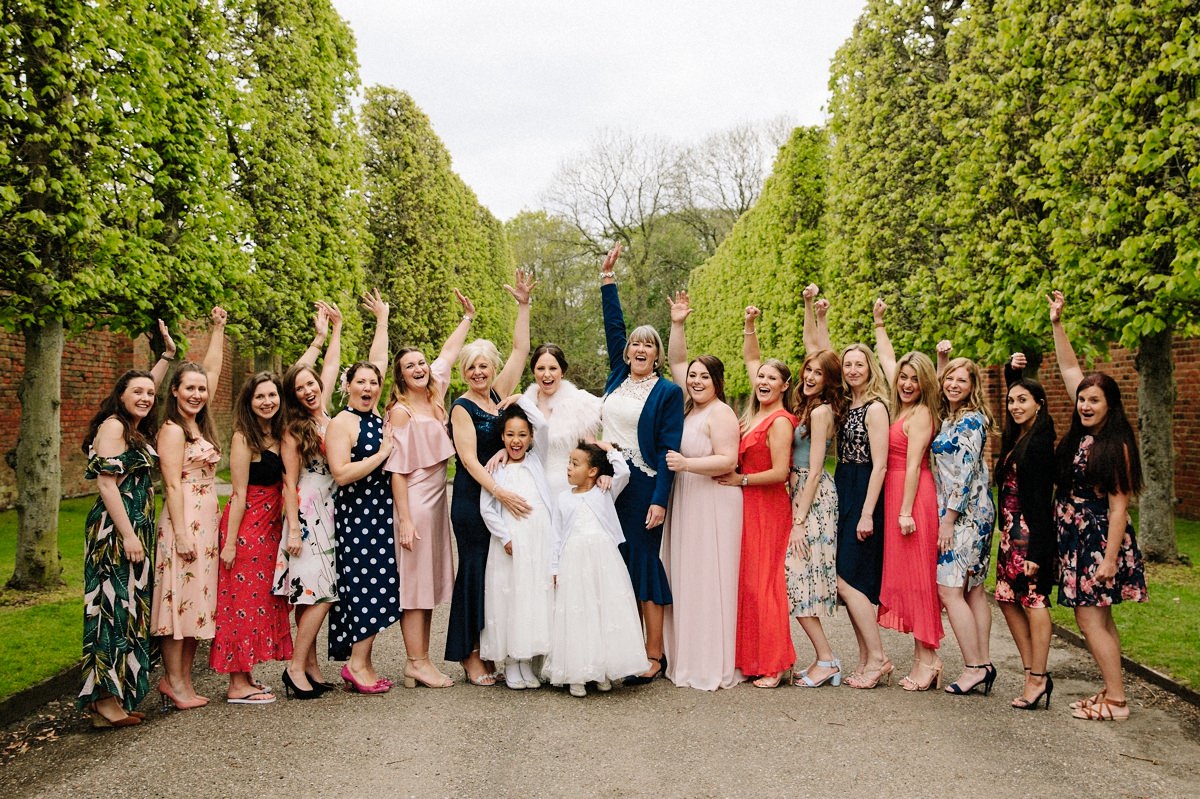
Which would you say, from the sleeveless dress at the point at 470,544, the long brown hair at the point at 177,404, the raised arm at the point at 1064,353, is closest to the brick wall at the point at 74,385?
the long brown hair at the point at 177,404

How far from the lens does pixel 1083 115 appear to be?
8773 mm

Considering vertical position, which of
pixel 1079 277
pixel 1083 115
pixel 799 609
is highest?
pixel 1083 115

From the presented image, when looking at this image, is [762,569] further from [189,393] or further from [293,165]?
[293,165]

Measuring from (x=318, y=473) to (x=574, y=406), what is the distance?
1.82 metres

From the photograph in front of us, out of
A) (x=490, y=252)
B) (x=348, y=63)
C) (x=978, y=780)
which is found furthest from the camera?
(x=490, y=252)

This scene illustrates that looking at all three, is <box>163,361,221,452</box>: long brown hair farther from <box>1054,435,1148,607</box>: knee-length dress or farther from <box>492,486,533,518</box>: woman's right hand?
<box>1054,435,1148,607</box>: knee-length dress

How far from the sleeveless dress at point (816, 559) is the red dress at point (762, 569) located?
0.09 meters

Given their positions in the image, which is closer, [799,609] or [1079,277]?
[799,609]

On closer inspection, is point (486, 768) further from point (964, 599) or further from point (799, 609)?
point (964, 599)

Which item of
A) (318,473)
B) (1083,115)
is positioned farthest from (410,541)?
(1083,115)

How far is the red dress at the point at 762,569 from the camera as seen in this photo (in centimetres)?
605

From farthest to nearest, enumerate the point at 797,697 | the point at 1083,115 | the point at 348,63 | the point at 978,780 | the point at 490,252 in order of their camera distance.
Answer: the point at 490,252
the point at 348,63
the point at 1083,115
the point at 797,697
the point at 978,780

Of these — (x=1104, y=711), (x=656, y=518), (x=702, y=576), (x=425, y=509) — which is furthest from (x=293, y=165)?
(x=1104, y=711)

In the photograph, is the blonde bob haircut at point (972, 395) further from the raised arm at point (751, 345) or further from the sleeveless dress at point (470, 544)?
the sleeveless dress at point (470, 544)
